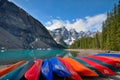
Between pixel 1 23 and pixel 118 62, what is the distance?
665ft

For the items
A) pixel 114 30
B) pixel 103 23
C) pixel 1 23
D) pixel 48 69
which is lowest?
pixel 48 69

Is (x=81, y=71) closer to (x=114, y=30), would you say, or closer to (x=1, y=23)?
(x=114, y=30)

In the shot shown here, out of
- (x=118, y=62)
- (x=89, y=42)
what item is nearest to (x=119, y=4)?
(x=118, y=62)

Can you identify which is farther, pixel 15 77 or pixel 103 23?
pixel 103 23

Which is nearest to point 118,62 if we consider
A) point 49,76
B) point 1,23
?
point 49,76

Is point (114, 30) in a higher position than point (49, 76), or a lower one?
higher

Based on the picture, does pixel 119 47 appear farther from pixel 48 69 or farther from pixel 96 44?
pixel 96 44

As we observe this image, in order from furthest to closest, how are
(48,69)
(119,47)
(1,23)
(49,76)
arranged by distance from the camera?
(1,23)
(119,47)
(48,69)
(49,76)

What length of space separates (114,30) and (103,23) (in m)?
25.1

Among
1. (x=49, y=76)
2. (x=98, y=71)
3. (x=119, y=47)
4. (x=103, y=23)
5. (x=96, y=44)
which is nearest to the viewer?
(x=49, y=76)

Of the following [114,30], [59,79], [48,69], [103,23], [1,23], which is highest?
[1,23]

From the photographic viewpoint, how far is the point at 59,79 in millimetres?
6742

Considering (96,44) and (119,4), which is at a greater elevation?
(119,4)

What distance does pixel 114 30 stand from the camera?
2085 inches
